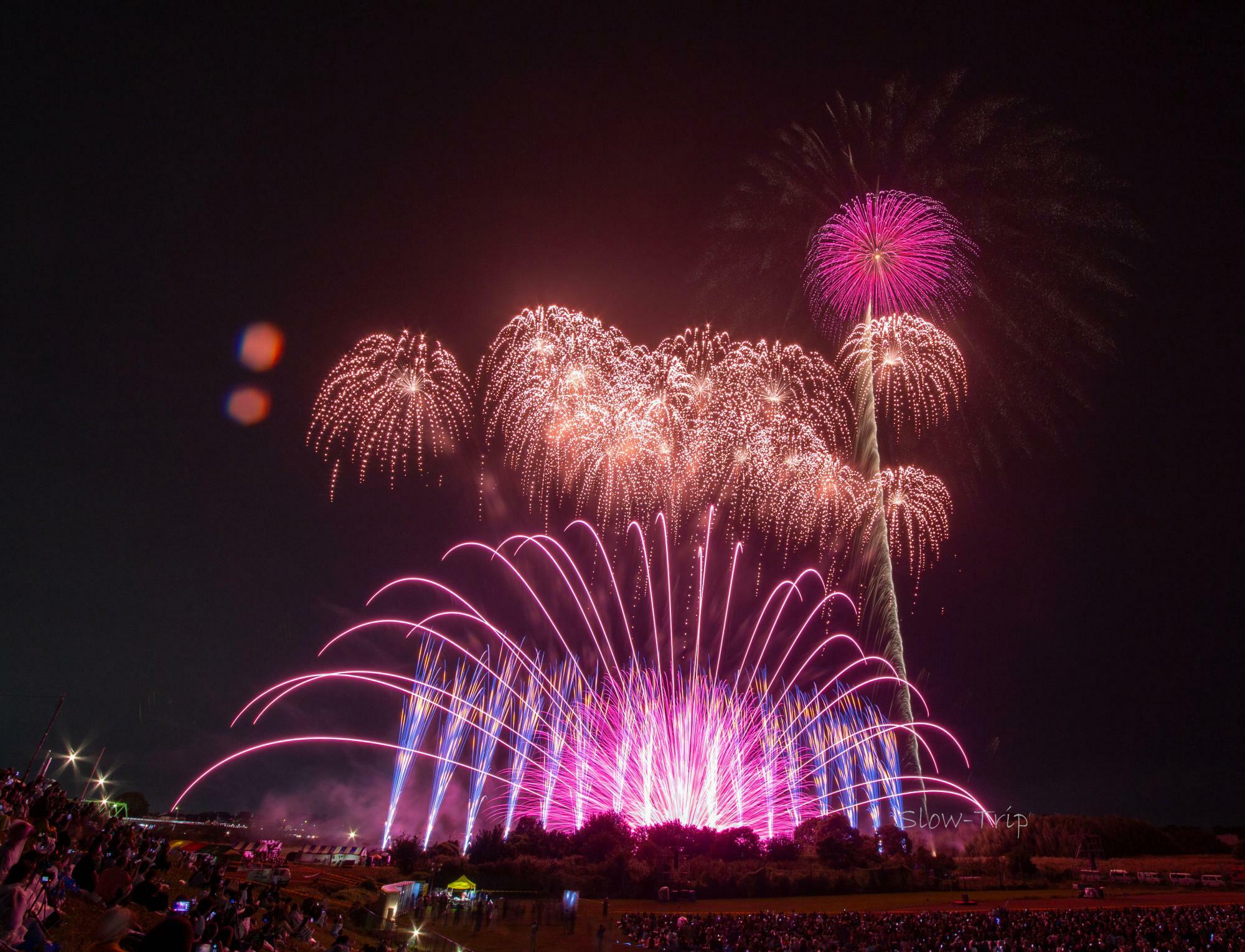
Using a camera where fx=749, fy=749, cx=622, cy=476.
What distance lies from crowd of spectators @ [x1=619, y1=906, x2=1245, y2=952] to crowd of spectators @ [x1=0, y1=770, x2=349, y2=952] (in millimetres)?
Answer: 11488

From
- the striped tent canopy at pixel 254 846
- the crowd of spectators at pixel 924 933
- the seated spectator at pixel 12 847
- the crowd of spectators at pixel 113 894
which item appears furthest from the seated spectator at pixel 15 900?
the striped tent canopy at pixel 254 846

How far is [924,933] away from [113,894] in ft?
78.4

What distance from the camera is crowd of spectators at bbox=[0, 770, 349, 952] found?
6.29 m

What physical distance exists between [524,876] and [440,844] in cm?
1013

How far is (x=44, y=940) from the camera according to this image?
7.38 metres

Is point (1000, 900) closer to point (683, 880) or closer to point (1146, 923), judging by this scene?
point (1146, 923)

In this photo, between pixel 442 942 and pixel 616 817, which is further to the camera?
pixel 616 817

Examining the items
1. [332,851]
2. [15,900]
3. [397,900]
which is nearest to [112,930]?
[15,900]

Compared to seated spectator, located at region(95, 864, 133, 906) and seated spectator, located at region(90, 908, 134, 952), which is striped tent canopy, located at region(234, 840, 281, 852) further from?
seated spectator, located at region(90, 908, 134, 952)

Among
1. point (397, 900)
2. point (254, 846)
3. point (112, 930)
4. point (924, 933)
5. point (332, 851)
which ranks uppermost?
point (332, 851)

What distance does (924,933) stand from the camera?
81.9ft

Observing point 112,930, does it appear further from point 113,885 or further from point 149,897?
point 149,897

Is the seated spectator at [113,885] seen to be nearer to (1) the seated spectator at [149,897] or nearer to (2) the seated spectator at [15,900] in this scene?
(1) the seated spectator at [149,897]

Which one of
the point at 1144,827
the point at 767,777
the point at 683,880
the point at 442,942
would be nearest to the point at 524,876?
the point at 683,880
